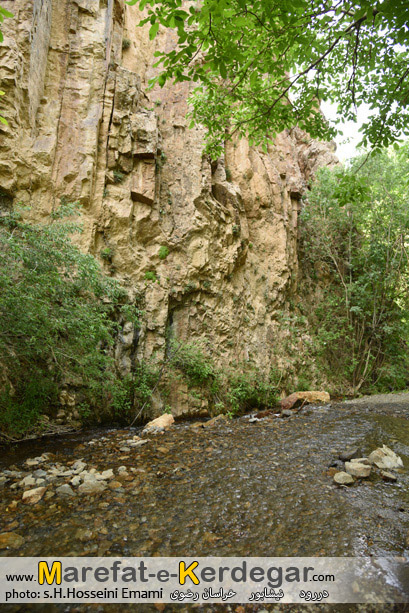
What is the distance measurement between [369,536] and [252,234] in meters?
12.4

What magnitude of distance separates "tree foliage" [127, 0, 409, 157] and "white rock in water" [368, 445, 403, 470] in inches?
177

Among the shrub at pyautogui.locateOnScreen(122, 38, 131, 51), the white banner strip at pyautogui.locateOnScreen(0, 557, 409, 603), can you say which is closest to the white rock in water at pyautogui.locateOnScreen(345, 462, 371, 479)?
the white banner strip at pyautogui.locateOnScreen(0, 557, 409, 603)

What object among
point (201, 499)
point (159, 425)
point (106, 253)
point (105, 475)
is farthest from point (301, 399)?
point (106, 253)

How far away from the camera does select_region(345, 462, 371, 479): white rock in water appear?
12.9 feet

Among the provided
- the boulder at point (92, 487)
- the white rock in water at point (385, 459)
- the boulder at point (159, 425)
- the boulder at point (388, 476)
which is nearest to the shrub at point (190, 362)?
the boulder at point (159, 425)

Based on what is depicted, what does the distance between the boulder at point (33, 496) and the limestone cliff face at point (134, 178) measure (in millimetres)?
4552

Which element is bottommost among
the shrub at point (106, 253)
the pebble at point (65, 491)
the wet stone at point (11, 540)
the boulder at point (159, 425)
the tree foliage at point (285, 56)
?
the boulder at point (159, 425)

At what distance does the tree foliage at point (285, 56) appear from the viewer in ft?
9.80

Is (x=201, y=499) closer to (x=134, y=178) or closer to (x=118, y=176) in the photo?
(x=118, y=176)

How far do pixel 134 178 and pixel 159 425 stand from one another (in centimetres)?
727

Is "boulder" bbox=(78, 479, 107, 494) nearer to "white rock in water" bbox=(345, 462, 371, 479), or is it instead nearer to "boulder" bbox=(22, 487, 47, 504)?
"boulder" bbox=(22, 487, 47, 504)

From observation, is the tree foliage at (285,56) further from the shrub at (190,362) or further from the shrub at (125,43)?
the shrub at (125,43)

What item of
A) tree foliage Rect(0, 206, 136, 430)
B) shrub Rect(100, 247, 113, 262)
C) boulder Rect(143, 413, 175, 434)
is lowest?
boulder Rect(143, 413, 175, 434)

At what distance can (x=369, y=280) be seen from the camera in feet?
49.2
